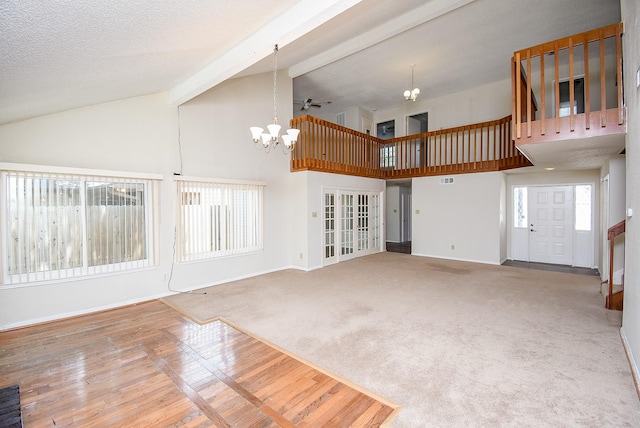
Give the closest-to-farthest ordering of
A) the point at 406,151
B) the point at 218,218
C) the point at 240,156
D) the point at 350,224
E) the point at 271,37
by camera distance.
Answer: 1. the point at 271,37
2. the point at 218,218
3. the point at 240,156
4. the point at 350,224
5. the point at 406,151

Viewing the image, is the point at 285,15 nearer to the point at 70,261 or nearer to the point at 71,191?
the point at 71,191

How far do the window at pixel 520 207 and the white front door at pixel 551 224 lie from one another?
0.13 m

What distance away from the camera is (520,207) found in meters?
7.36

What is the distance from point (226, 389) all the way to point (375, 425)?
3.88 ft

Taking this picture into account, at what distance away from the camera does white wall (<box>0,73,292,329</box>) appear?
3.56m

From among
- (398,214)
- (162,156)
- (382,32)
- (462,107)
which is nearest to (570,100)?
(382,32)

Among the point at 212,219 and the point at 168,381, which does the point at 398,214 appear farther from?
the point at 168,381

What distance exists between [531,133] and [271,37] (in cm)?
351

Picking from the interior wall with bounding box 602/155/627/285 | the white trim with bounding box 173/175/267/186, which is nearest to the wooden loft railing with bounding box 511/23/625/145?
the interior wall with bounding box 602/155/627/285

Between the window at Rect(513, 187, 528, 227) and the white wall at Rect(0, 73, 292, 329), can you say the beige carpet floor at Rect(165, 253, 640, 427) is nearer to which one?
the white wall at Rect(0, 73, 292, 329)

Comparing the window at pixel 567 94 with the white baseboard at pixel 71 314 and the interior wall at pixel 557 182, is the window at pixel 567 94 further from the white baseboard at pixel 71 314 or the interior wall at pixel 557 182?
the white baseboard at pixel 71 314

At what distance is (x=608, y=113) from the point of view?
3275mm

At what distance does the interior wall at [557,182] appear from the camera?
6352 millimetres

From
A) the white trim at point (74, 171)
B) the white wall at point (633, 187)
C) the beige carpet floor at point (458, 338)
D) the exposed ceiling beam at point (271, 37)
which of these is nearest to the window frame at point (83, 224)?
the white trim at point (74, 171)
